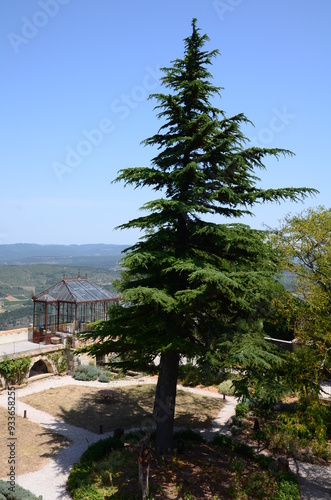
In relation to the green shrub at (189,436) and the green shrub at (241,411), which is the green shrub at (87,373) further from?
the green shrub at (189,436)

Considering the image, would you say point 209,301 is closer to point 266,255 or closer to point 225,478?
point 266,255

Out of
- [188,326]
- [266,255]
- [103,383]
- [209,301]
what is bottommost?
[103,383]

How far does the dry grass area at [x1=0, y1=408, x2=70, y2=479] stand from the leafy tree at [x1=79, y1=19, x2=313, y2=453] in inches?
210

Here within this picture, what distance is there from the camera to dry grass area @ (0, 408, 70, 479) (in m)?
15.7

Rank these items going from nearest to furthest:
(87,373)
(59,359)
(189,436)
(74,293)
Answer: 1. (189,436)
2. (87,373)
3. (59,359)
4. (74,293)

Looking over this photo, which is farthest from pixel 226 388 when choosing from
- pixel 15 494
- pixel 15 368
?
pixel 15 494

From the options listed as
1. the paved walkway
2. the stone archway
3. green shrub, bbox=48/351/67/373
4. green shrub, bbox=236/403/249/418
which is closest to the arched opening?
the stone archway

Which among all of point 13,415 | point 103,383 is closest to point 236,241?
point 13,415

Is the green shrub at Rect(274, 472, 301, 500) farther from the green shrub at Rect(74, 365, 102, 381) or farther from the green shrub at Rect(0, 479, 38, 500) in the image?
the green shrub at Rect(74, 365, 102, 381)

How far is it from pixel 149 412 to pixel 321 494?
36.1 ft

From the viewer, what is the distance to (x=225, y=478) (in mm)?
14086

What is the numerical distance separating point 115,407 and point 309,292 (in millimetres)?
15067

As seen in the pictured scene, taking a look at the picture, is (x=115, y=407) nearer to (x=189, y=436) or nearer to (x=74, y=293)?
(x=189, y=436)

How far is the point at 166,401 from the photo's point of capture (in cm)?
1542
